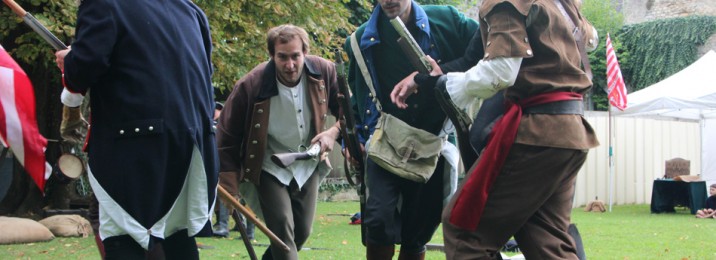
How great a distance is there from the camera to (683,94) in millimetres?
18453

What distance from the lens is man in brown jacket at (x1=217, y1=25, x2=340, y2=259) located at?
18.9ft

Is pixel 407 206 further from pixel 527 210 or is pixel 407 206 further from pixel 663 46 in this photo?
pixel 663 46

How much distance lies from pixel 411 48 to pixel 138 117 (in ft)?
5.27

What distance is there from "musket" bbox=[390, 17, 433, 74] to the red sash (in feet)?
3.01

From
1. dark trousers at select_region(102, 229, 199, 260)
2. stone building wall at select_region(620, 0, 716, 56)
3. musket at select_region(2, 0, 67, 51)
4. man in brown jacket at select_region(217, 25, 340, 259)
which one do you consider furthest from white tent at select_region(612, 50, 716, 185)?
musket at select_region(2, 0, 67, 51)

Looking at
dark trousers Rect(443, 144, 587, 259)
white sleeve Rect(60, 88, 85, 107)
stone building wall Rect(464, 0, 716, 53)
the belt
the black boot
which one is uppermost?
stone building wall Rect(464, 0, 716, 53)

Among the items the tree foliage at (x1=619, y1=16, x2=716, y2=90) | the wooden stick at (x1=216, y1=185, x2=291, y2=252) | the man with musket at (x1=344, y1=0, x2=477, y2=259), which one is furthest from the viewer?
the tree foliage at (x1=619, y1=16, x2=716, y2=90)

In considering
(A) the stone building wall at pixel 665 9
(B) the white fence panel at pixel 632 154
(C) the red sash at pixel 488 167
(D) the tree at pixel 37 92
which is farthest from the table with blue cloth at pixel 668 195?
(C) the red sash at pixel 488 167

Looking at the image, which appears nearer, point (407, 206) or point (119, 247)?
point (119, 247)

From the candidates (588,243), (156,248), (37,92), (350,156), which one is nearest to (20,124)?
(156,248)

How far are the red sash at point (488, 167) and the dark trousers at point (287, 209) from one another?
1.88m

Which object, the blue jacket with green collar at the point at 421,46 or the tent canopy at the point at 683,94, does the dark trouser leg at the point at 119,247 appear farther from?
the tent canopy at the point at 683,94

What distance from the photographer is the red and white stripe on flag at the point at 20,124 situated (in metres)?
4.77

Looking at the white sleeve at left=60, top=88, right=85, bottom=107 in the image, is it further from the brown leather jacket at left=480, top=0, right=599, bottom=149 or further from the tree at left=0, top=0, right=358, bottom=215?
the tree at left=0, top=0, right=358, bottom=215
